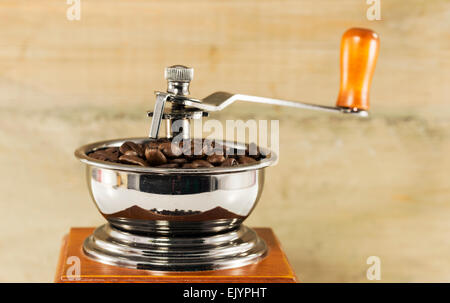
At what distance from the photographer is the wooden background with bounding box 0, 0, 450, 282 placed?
128 cm

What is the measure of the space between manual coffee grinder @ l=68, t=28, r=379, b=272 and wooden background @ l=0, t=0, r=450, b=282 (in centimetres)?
34

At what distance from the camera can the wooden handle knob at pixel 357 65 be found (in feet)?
3.12

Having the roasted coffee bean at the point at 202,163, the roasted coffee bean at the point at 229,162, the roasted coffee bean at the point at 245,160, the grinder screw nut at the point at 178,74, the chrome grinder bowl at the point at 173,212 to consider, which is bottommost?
the chrome grinder bowl at the point at 173,212

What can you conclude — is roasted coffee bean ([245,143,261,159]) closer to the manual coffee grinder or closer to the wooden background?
the manual coffee grinder

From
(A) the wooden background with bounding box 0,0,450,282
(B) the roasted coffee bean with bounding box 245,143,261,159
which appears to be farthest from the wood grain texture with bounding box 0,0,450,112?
(B) the roasted coffee bean with bounding box 245,143,261,159

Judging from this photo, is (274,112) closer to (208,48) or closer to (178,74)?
(208,48)

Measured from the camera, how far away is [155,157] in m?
0.91

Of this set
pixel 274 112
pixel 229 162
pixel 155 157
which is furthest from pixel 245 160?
pixel 274 112

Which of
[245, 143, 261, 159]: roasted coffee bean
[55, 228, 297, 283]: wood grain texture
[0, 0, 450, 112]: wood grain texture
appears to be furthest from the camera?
[0, 0, 450, 112]: wood grain texture

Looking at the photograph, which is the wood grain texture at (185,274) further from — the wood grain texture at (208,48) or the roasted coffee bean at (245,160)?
the wood grain texture at (208,48)

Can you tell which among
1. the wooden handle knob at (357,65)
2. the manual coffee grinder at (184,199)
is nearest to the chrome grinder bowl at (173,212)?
the manual coffee grinder at (184,199)

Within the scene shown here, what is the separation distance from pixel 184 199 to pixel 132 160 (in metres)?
0.10
